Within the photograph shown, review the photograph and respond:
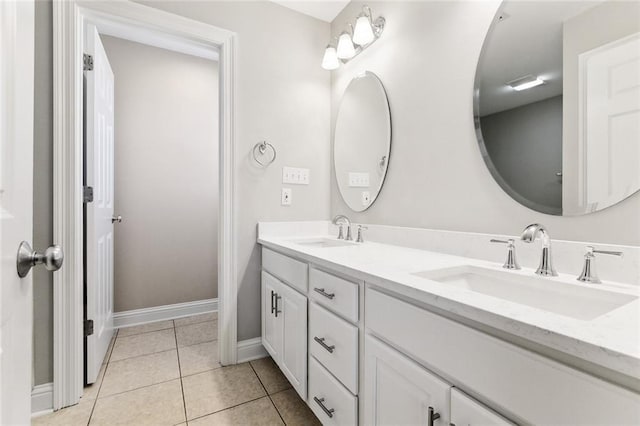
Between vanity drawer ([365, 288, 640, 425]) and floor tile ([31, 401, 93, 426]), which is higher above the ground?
vanity drawer ([365, 288, 640, 425])

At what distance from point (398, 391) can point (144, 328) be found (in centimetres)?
238

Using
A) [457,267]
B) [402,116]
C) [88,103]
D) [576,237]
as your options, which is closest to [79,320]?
[88,103]

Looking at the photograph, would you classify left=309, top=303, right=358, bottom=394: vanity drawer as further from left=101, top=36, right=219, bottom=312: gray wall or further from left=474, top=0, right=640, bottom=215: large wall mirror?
left=101, top=36, right=219, bottom=312: gray wall

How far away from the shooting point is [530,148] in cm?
106

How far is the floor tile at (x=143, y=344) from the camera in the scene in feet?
6.63

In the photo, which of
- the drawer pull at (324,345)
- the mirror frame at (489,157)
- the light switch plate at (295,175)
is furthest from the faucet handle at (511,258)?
the light switch plate at (295,175)

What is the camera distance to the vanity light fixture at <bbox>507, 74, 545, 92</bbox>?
105cm

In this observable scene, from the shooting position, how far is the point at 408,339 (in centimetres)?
80

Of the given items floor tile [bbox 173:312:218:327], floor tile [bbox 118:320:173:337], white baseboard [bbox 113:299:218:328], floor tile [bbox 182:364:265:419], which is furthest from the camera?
floor tile [bbox 173:312:218:327]

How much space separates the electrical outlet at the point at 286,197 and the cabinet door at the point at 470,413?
63.0 inches

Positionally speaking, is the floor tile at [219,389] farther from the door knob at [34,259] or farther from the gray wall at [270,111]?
the door knob at [34,259]

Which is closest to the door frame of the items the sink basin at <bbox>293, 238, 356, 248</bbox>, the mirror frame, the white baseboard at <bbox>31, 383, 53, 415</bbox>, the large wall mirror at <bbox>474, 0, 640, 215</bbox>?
the white baseboard at <bbox>31, 383, 53, 415</bbox>

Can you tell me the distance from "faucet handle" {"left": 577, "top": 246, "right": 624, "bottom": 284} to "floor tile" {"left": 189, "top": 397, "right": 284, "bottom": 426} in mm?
1345

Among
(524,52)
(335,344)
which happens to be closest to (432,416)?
(335,344)
